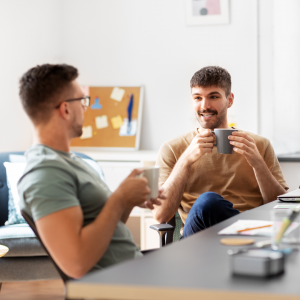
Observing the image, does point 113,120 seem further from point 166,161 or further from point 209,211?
point 209,211

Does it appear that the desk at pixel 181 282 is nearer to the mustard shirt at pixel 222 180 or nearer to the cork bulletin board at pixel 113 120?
the mustard shirt at pixel 222 180

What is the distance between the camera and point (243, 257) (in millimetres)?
810

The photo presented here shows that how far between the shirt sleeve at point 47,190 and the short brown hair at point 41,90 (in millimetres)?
185

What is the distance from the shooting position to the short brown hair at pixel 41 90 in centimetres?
123

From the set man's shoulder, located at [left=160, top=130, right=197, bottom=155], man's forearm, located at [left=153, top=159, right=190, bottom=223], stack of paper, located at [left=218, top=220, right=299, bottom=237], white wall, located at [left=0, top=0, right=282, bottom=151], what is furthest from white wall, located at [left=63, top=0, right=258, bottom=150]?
stack of paper, located at [left=218, top=220, right=299, bottom=237]

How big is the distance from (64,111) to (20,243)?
5.22ft

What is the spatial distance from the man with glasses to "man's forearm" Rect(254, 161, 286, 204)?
793 millimetres

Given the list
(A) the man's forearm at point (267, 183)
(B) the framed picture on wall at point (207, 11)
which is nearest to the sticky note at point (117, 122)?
(B) the framed picture on wall at point (207, 11)

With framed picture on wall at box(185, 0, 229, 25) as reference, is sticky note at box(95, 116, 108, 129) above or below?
below

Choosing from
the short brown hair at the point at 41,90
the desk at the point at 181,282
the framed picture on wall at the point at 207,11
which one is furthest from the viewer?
the framed picture on wall at the point at 207,11

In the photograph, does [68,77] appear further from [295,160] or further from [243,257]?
[295,160]

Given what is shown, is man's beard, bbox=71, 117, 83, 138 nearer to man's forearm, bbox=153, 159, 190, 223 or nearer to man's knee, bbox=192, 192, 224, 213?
man's knee, bbox=192, 192, 224, 213

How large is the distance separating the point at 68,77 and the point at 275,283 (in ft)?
2.58

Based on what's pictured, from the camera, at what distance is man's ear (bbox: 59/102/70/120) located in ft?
4.09
